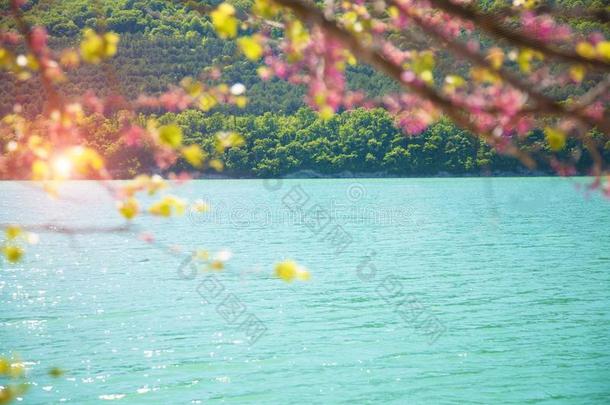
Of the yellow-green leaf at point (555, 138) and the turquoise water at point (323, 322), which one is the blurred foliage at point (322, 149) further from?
the yellow-green leaf at point (555, 138)

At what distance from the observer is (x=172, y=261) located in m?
47.1

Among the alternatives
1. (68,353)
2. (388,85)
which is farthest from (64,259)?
(388,85)

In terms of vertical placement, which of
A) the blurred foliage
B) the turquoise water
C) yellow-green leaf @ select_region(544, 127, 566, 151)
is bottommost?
the blurred foliage

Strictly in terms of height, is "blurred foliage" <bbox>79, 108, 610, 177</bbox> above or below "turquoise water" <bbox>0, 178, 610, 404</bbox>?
below

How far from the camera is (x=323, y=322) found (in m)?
27.9

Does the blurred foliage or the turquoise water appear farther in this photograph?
the blurred foliage

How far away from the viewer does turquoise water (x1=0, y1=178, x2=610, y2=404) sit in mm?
20125

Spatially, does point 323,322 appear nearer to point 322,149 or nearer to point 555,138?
point 555,138

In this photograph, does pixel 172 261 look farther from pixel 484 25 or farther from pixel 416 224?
pixel 484 25

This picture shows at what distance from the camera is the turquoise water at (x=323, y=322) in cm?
2012

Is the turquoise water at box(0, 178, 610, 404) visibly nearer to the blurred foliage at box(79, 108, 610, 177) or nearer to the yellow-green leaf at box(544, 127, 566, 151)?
the yellow-green leaf at box(544, 127, 566, 151)

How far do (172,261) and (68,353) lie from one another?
23.6 metres

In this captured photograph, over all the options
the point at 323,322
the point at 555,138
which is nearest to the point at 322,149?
the point at 323,322

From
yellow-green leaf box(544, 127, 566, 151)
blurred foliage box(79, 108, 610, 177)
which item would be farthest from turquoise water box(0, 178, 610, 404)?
blurred foliage box(79, 108, 610, 177)
